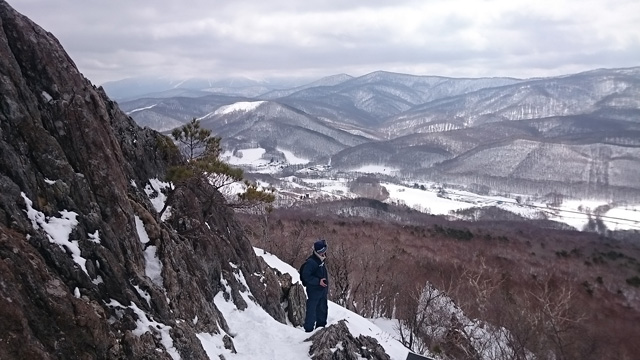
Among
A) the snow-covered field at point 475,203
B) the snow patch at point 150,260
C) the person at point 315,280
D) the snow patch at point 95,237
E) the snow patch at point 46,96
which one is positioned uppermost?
the snow patch at point 46,96

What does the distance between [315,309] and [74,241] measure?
7723 mm

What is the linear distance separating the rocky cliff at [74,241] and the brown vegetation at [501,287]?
1498cm

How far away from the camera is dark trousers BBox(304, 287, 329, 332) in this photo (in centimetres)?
1391

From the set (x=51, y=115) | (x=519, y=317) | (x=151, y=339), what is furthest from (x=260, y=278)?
(x=519, y=317)

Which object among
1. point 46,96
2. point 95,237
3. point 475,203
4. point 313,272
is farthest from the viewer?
point 475,203

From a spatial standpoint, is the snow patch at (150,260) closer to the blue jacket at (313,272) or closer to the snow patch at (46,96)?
the snow patch at (46,96)

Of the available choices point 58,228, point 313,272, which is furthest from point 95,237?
point 313,272

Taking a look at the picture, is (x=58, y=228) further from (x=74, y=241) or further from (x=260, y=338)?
(x=260, y=338)

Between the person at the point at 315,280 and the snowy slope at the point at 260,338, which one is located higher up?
the person at the point at 315,280

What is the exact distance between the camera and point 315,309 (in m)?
14.2

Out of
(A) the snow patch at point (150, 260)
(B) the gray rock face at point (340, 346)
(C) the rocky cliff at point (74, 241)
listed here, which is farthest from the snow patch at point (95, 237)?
(B) the gray rock face at point (340, 346)

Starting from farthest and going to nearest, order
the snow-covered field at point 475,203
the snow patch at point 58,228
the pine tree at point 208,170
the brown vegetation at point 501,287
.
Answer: the snow-covered field at point 475,203 → the brown vegetation at point 501,287 → the pine tree at point 208,170 → the snow patch at point 58,228

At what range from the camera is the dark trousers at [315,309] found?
548 inches

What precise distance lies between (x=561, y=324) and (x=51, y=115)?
2478 cm
